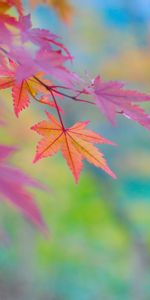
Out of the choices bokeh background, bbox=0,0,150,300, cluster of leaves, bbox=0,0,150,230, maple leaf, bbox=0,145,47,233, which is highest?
bokeh background, bbox=0,0,150,300

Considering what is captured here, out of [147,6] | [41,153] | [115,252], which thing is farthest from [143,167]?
[41,153]

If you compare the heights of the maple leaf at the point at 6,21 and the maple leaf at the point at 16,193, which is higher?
the maple leaf at the point at 6,21

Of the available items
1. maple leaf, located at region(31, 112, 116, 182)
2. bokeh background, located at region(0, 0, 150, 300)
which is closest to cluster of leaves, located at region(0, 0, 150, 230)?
maple leaf, located at region(31, 112, 116, 182)

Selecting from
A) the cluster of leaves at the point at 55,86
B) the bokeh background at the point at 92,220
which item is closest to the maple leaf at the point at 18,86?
the cluster of leaves at the point at 55,86

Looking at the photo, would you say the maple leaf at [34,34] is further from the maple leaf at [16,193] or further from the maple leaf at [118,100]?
the maple leaf at [16,193]

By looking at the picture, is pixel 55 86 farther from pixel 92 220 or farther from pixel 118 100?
pixel 92 220

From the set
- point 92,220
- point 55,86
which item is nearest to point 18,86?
point 55,86

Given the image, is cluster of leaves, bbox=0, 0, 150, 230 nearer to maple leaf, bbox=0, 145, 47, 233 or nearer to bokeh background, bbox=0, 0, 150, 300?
maple leaf, bbox=0, 145, 47, 233
